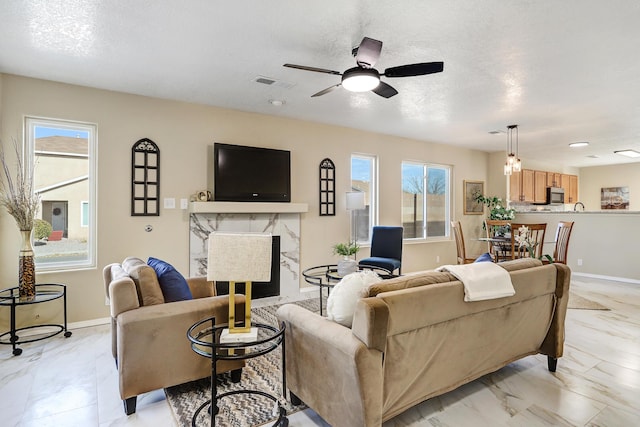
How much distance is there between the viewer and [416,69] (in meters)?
2.42

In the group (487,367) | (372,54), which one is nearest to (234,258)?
(372,54)

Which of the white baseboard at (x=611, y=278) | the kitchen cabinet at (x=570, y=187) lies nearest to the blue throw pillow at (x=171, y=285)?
the white baseboard at (x=611, y=278)

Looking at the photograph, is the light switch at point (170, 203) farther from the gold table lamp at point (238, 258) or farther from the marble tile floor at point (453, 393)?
the gold table lamp at point (238, 258)

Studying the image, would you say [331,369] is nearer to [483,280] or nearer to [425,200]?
[483,280]

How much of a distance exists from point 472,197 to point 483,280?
226 inches

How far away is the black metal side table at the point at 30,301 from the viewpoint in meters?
2.95

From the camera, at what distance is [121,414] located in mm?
2119

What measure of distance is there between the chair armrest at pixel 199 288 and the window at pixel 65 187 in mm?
1519

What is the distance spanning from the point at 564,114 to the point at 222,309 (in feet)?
16.2

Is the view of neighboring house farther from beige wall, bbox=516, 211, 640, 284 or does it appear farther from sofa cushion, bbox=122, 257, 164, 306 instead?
beige wall, bbox=516, 211, 640, 284

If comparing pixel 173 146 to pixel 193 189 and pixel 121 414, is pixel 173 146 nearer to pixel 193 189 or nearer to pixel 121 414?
pixel 193 189

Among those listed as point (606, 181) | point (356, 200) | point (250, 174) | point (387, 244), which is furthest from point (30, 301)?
point (606, 181)

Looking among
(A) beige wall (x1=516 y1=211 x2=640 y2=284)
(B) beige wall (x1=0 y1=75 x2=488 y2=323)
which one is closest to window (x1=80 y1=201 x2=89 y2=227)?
(B) beige wall (x1=0 y1=75 x2=488 y2=323)

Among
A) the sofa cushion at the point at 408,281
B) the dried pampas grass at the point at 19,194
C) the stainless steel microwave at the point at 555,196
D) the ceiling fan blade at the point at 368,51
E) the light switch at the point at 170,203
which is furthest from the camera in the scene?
the stainless steel microwave at the point at 555,196
